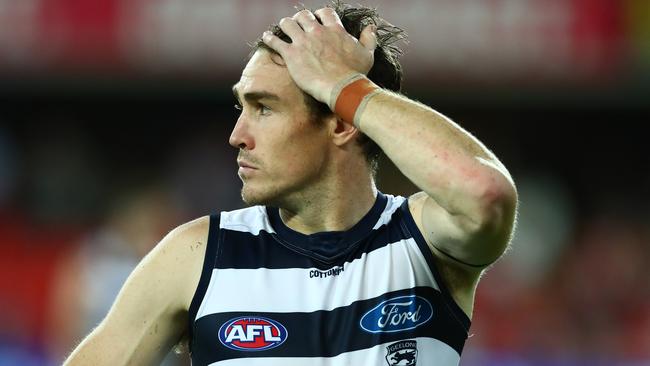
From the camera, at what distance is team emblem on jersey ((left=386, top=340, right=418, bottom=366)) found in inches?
152

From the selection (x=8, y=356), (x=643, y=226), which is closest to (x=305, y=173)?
(x=8, y=356)

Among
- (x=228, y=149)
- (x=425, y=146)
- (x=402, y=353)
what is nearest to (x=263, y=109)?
(x=425, y=146)

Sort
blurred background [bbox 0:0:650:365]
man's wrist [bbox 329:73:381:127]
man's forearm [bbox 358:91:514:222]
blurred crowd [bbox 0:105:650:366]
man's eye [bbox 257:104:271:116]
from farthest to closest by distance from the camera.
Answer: blurred background [bbox 0:0:650:365], blurred crowd [bbox 0:105:650:366], man's eye [bbox 257:104:271:116], man's wrist [bbox 329:73:381:127], man's forearm [bbox 358:91:514:222]

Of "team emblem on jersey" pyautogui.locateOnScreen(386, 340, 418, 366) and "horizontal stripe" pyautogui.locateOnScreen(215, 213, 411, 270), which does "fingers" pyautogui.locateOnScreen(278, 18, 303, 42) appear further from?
"team emblem on jersey" pyautogui.locateOnScreen(386, 340, 418, 366)

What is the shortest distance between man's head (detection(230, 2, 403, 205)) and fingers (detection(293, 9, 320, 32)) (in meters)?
0.15

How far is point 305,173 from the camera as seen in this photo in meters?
4.14

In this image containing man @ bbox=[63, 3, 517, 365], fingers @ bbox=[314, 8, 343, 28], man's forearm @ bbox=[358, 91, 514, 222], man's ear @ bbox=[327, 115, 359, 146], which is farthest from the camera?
man's ear @ bbox=[327, 115, 359, 146]

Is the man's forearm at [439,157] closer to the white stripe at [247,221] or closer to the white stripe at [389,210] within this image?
the white stripe at [389,210]

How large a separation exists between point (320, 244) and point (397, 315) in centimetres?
38

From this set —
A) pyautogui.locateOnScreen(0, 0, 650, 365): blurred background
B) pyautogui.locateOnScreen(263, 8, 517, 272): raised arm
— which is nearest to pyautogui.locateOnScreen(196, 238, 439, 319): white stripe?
pyautogui.locateOnScreen(263, 8, 517, 272): raised arm

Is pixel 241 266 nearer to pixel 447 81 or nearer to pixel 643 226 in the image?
pixel 447 81

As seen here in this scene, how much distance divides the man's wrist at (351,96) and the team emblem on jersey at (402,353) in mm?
732

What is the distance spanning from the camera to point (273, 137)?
4.07 meters

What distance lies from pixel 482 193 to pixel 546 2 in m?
8.26
